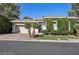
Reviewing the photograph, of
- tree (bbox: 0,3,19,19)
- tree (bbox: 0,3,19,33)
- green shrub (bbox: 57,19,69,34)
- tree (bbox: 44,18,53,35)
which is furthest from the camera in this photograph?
tree (bbox: 0,3,19,19)

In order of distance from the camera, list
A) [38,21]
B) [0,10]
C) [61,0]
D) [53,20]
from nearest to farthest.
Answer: [61,0] → [53,20] → [38,21] → [0,10]

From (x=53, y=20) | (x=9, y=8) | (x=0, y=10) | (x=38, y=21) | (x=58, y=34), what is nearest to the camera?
(x=58, y=34)

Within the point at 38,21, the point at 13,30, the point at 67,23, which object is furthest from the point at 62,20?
the point at 13,30

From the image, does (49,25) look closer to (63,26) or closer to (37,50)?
(63,26)

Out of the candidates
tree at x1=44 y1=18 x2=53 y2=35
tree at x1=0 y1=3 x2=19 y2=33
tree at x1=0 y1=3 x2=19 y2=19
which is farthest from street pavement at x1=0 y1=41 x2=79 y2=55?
tree at x1=0 y1=3 x2=19 y2=19

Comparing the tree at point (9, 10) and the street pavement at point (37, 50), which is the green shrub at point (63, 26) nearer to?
the street pavement at point (37, 50)

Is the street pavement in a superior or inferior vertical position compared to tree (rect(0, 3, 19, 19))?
inferior

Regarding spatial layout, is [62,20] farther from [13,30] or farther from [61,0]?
[61,0]

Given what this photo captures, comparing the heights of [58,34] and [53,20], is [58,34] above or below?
below

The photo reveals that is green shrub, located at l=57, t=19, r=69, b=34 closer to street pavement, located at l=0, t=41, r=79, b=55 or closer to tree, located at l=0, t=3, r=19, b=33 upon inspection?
tree, located at l=0, t=3, r=19, b=33

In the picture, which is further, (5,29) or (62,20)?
(5,29)

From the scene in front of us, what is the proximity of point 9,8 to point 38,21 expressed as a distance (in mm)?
10374

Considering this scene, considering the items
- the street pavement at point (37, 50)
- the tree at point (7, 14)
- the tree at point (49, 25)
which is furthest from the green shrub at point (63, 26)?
the street pavement at point (37, 50)

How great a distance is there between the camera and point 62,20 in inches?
1128
